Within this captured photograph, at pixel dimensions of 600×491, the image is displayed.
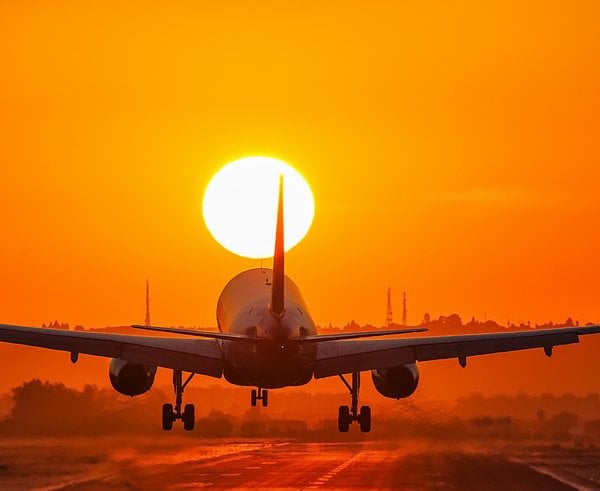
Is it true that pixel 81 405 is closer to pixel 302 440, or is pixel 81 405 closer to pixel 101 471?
pixel 101 471

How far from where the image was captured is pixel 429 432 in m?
114

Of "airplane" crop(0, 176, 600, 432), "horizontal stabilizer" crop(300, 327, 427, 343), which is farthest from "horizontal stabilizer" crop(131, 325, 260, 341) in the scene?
"horizontal stabilizer" crop(300, 327, 427, 343)

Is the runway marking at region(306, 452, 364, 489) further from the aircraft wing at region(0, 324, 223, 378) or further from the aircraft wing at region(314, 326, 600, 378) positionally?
the aircraft wing at region(0, 324, 223, 378)

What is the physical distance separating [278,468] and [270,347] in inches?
1572

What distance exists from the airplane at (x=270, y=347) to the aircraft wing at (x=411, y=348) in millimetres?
50

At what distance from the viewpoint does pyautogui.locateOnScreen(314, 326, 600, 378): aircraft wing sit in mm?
83312

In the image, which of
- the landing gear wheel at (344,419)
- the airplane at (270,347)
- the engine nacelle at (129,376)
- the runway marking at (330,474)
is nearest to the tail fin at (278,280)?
the airplane at (270,347)

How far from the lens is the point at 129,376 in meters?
84.3

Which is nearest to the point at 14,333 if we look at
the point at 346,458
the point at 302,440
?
the point at 346,458

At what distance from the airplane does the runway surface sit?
10936 millimetres

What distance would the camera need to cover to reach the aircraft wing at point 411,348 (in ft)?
273

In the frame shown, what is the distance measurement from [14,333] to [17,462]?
2995 centimetres

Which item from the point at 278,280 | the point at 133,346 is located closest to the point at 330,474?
the point at 133,346

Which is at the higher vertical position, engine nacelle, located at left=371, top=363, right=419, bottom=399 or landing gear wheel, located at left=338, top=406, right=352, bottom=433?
engine nacelle, located at left=371, top=363, right=419, bottom=399
